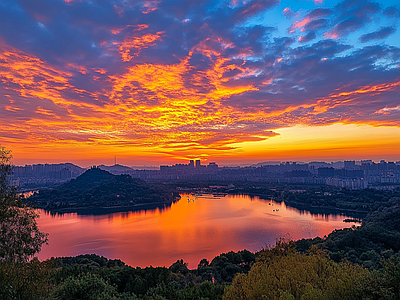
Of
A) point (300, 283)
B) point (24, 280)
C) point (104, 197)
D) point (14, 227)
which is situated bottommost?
point (104, 197)

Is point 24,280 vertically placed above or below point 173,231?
above

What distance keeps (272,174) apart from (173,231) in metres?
42.1

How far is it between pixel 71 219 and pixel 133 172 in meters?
47.5

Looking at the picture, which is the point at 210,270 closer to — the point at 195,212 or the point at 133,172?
the point at 195,212

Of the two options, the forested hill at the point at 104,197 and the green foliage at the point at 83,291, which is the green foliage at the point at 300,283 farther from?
the forested hill at the point at 104,197

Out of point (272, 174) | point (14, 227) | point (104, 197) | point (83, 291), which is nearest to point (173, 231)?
point (83, 291)

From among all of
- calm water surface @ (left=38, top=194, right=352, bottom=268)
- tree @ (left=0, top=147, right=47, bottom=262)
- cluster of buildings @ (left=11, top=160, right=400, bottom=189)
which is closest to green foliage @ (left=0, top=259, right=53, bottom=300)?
tree @ (left=0, top=147, right=47, bottom=262)

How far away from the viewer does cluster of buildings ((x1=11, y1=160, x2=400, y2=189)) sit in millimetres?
35031

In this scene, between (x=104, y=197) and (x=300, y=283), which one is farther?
(x=104, y=197)

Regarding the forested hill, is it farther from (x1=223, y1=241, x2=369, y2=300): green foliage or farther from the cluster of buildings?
(x1=223, y1=241, x2=369, y2=300): green foliage

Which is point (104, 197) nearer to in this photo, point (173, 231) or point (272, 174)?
point (173, 231)

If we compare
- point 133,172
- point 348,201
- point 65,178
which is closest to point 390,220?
point 348,201

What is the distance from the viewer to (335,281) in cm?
231

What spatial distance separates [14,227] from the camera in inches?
98.2
